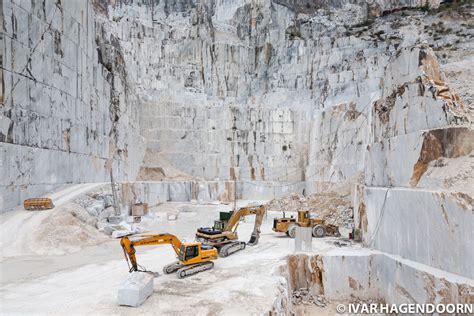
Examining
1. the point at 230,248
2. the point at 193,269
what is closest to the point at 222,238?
the point at 230,248

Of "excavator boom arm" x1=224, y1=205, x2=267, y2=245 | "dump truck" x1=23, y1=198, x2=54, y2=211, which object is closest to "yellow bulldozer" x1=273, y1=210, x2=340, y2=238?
"excavator boom arm" x1=224, y1=205, x2=267, y2=245

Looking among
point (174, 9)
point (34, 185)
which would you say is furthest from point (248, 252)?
point (174, 9)

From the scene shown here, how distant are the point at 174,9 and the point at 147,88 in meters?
17.0

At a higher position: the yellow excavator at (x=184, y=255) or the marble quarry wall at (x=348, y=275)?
the yellow excavator at (x=184, y=255)

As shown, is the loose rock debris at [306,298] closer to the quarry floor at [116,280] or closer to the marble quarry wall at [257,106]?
the quarry floor at [116,280]

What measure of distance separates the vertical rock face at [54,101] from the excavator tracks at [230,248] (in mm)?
8462

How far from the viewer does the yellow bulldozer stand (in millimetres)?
14641

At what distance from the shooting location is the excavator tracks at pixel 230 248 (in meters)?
11.2

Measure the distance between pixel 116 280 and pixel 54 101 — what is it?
1187cm

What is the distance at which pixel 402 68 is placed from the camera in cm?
1238

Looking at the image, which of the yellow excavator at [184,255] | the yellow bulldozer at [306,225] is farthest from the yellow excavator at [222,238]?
the yellow bulldozer at [306,225]

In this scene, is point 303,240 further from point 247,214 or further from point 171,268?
point 171,268

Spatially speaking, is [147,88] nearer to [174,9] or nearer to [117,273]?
[174,9]

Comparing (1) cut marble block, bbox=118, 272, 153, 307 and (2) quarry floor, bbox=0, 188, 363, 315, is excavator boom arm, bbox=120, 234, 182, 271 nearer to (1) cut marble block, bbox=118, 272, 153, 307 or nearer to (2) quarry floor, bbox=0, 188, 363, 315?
(2) quarry floor, bbox=0, 188, 363, 315
